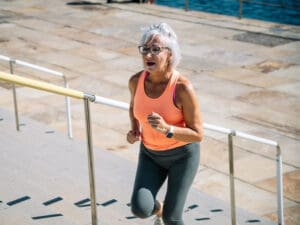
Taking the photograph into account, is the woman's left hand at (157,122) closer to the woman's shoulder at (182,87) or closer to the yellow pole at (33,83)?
the woman's shoulder at (182,87)

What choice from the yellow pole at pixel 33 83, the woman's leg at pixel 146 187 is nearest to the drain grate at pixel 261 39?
the woman's leg at pixel 146 187

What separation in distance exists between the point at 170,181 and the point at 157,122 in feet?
1.96

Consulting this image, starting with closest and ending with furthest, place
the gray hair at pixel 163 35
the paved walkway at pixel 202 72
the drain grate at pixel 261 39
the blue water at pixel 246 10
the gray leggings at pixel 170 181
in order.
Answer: the gray hair at pixel 163 35 → the gray leggings at pixel 170 181 → the paved walkway at pixel 202 72 → the drain grate at pixel 261 39 → the blue water at pixel 246 10

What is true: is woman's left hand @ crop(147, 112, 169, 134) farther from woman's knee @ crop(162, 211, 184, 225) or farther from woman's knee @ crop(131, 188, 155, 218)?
woman's knee @ crop(162, 211, 184, 225)

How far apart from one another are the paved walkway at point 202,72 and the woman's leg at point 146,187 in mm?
2607

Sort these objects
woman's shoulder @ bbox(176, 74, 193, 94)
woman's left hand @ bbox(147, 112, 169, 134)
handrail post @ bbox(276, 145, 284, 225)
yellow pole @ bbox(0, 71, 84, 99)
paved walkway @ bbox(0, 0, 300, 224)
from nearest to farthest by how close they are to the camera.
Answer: yellow pole @ bbox(0, 71, 84, 99) → woman's left hand @ bbox(147, 112, 169, 134) → woman's shoulder @ bbox(176, 74, 193, 94) → handrail post @ bbox(276, 145, 284, 225) → paved walkway @ bbox(0, 0, 300, 224)

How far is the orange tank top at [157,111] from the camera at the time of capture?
4438mm

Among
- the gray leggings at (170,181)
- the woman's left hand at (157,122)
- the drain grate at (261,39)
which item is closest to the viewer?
the woman's left hand at (157,122)

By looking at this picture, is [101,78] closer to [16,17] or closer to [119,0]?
[16,17]

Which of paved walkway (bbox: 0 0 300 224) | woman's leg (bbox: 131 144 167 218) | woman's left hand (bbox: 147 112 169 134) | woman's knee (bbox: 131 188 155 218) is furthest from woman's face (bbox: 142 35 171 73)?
paved walkway (bbox: 0 0 300 224)

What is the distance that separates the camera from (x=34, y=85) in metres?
3.87

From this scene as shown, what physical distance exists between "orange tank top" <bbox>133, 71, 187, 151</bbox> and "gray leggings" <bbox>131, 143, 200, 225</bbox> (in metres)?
0.06

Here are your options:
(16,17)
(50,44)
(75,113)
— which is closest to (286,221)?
(75,113)

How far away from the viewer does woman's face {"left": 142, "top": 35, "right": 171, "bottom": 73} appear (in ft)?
14.7
